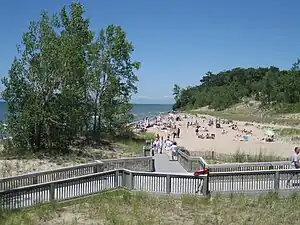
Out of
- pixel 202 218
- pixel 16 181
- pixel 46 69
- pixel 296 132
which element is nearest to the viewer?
pixel 202 218

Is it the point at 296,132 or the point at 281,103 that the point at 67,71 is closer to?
the point at 296,132

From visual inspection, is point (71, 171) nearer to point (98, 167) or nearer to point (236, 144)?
point (98, 167)

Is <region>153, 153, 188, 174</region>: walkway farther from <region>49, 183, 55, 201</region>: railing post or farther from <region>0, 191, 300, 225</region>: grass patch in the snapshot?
<region>49, 183, 55, 201</region>: railing post

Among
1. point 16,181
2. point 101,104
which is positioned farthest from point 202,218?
point 101,104

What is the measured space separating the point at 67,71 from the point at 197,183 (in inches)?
600

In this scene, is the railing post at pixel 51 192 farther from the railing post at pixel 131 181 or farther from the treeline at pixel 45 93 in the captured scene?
the treeline at pixel 45 93

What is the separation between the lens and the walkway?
66.8ft

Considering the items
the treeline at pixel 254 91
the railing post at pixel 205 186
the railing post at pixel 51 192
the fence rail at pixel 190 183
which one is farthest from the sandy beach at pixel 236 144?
the treeline at pixel 254 91

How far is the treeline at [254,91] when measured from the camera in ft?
343

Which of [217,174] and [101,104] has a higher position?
[101,104]

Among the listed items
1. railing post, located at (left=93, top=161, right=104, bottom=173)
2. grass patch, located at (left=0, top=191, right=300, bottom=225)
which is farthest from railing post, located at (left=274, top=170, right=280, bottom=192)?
railing post, located at (left=93, top=161, right=104, bottom=173)

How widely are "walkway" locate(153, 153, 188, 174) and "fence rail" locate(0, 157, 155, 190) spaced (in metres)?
0.80

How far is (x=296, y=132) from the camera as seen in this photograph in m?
58.9

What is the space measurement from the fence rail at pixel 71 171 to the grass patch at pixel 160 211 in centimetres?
212
